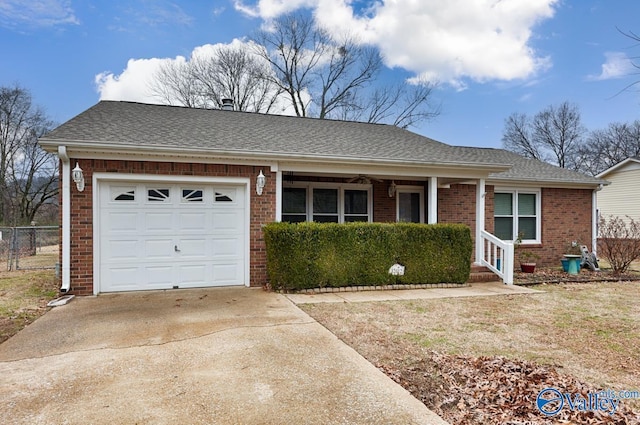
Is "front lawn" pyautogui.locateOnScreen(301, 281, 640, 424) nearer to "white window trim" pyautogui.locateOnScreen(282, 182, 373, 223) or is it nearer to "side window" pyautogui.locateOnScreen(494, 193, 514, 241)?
"white window trim" pyautogui.locateOnScreen(282, 182, 373, 223)

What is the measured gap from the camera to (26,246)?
1538 centimetres

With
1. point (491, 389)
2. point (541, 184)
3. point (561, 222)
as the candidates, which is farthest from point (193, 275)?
point (561, 222)

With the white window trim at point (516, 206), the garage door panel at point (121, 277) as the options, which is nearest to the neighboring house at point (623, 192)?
the white window trim at point (516, 206)

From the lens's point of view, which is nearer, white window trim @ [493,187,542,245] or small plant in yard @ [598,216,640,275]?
small plant in yard @ [598,216,640,275]

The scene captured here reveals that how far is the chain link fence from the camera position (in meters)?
12.2

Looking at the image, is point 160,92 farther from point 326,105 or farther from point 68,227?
point 68,227

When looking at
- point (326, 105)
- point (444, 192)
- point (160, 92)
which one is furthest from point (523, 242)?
point (160, 92)

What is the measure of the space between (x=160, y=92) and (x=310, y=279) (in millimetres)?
20679

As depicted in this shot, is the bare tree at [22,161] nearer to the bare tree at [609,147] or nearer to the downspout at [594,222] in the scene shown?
the downspout at [594,222]

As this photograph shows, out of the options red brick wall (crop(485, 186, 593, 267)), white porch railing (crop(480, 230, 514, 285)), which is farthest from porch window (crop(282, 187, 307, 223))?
red brick wall (crop(485, 186, 593, 267))

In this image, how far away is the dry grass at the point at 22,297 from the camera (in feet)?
17.8

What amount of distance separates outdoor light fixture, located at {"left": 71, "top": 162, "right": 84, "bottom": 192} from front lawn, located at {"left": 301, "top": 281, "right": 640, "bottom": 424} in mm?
4623

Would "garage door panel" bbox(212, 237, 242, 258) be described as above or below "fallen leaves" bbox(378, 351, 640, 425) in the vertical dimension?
above

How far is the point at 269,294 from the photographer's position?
741cm
